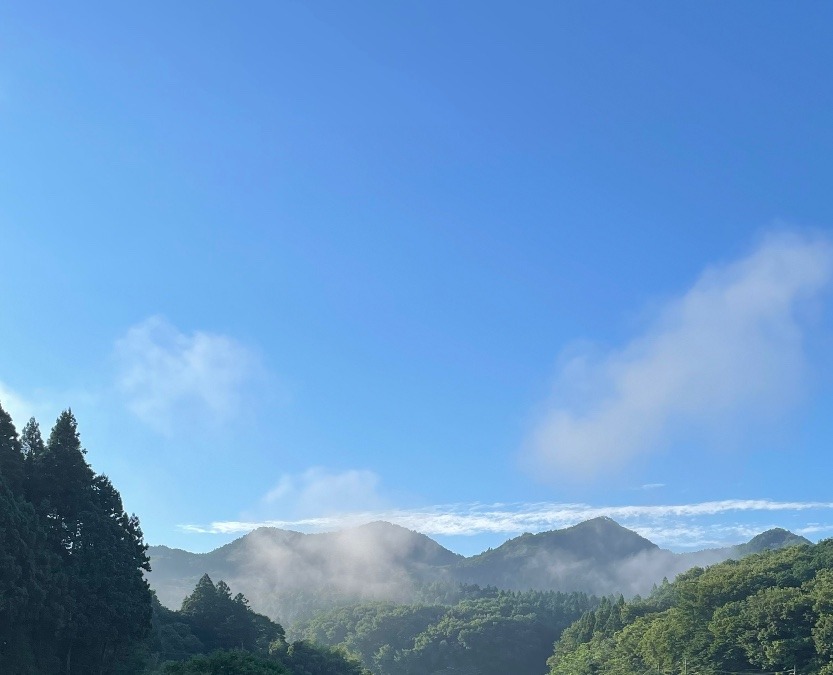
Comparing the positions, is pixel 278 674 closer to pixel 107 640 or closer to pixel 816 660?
pixel 107 640

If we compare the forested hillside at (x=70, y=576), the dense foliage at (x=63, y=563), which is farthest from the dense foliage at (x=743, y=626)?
the dense foliage at (x=63, y=563)

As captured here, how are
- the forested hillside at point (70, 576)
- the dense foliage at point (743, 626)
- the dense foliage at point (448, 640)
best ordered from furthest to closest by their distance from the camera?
the dense foliage at point (448, 640), the dense foliage at point (743, 626), the forested hillside at point (70, 576)

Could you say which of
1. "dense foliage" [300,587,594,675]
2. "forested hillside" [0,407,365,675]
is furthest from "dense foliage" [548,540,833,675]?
"dense foliage" [300,587,594,675]

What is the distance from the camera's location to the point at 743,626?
7750cm

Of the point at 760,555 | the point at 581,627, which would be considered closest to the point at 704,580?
the point at 760,555

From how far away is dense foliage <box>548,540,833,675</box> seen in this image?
72.7 m

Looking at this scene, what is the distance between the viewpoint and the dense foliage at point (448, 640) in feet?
568

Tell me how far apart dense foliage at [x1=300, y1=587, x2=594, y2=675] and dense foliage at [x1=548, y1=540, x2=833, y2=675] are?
238 feet

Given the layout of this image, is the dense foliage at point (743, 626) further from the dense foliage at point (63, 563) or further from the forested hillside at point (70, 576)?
the dense foliage at point (63, 563)

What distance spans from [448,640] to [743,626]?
11089cm

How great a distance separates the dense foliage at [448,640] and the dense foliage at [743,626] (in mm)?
72461

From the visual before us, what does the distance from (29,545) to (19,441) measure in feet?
32.6

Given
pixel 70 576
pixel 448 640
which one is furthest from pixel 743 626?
pixel 448 640

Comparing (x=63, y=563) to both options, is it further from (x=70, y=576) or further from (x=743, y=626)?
(x=743, y=626)
